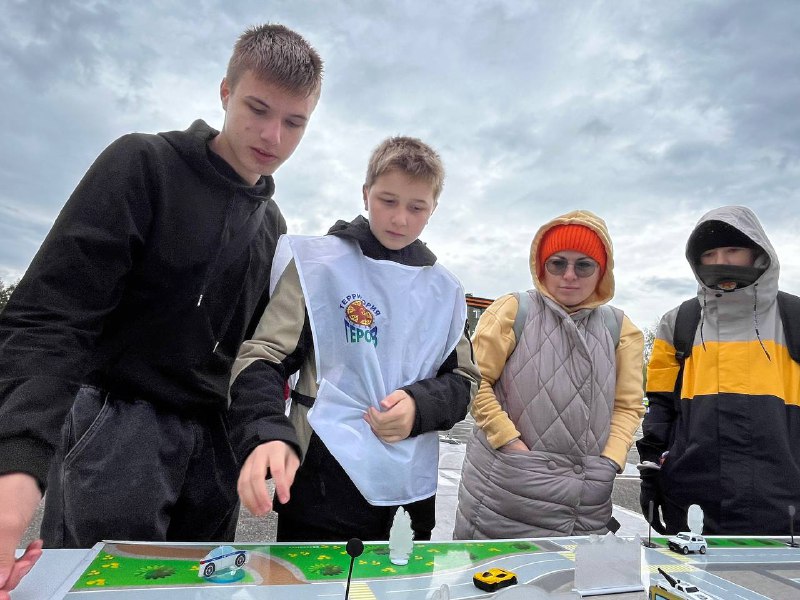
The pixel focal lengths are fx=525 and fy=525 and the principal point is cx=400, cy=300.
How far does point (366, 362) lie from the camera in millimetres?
1646

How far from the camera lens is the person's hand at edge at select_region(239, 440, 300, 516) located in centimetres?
115

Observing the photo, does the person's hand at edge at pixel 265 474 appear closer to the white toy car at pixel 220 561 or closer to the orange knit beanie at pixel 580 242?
the white toy car at pixel 220 561

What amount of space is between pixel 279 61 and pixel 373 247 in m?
0.64

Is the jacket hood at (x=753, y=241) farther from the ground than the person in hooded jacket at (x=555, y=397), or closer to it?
farther from the ground

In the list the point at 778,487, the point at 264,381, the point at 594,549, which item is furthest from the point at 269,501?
the point at 778,487

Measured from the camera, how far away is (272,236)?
1.88 meters

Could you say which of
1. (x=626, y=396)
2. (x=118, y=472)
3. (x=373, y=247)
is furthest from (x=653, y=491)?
(x=118, y=472)

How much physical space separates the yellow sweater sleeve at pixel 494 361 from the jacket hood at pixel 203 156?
1.18m

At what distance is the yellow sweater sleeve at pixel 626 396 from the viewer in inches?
85.9

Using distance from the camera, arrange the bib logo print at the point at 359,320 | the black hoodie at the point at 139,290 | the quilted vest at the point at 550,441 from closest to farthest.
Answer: the black hoodie at the point at 139,290 < the bib logo print at the point at 359,320 < the quilted vest at the point at 550,441

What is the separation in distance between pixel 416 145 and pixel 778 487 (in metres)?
2.07

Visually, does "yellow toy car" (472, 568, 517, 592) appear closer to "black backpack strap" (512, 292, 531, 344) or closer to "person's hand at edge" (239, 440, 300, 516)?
"person's hand at edge" (239, 440, 300, 516)

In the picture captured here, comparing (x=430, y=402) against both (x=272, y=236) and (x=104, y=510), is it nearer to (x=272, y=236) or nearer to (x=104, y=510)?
(x=272, y=236)

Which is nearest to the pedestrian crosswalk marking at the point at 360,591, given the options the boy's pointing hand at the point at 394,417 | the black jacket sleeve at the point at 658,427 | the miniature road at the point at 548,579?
the miniature road at the point at 548,579
